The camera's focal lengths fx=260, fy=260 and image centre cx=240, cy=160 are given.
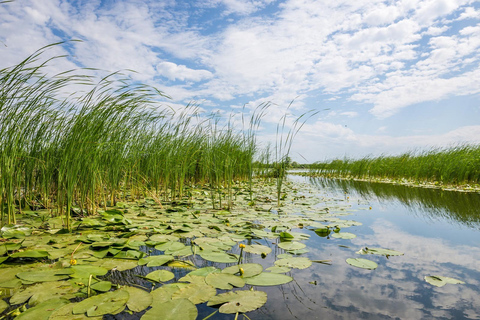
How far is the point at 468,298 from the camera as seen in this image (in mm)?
1183

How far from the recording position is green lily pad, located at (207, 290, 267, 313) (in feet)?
3.22

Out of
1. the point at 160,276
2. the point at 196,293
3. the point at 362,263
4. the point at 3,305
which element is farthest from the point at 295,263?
the point at 3,305

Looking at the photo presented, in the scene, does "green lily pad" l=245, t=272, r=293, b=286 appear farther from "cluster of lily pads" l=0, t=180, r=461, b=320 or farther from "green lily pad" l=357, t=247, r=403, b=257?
"green lily pad" l=357, t=247, r=403, b=257

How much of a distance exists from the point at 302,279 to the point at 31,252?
1.44 m

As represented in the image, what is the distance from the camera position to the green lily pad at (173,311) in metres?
0.91

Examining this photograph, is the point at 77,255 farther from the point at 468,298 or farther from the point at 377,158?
the point at 377,158

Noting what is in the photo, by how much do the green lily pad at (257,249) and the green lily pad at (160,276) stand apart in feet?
1.77

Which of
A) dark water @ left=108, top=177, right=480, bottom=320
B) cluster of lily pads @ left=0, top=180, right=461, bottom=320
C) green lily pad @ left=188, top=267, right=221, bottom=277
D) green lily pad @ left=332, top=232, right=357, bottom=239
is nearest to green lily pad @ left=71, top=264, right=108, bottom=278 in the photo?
cluster of lily pads @ left=0, top=180, right=461, bottom=320

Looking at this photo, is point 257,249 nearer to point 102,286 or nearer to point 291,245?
point 291,245

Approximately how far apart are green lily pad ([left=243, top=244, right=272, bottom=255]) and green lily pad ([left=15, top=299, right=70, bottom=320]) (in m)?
0.98

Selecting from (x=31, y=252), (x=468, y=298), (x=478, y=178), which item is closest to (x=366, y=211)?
(x=468, y=298)

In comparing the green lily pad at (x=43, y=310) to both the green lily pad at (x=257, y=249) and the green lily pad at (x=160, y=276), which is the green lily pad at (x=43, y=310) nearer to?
the green lily pad at (x=160, y=276)

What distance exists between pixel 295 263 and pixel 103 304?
3.18 ft

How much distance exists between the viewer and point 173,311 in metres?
0.94
